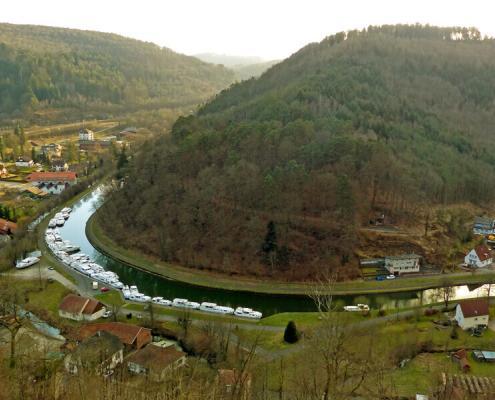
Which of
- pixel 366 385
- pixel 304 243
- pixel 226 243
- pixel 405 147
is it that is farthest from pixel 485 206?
pixel 366 385

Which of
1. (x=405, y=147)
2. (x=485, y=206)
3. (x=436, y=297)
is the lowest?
(x=436, y=297)

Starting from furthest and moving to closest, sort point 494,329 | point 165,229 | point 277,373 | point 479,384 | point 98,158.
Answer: point 98,158 < point 165,229 < point 494,329 < point 277,373 < point 479,384

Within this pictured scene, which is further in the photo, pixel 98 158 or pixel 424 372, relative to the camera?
pixel 98 158

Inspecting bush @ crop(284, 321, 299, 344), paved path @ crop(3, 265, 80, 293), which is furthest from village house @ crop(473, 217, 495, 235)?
paved path @ crop(3, 265, 80, 293)

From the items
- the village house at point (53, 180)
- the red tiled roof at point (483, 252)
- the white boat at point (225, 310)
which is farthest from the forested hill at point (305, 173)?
the village house at point (53, 180)

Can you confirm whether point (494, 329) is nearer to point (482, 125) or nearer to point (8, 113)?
point (482, 125)

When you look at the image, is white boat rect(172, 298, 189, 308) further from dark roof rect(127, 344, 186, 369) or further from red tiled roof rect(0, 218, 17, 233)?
red tiled roof rect(0, 218, 17, 233)

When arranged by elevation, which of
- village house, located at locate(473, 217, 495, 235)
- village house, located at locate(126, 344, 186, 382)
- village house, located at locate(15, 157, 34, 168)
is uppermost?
village house, located at locate(473, 217, 495, 235)
